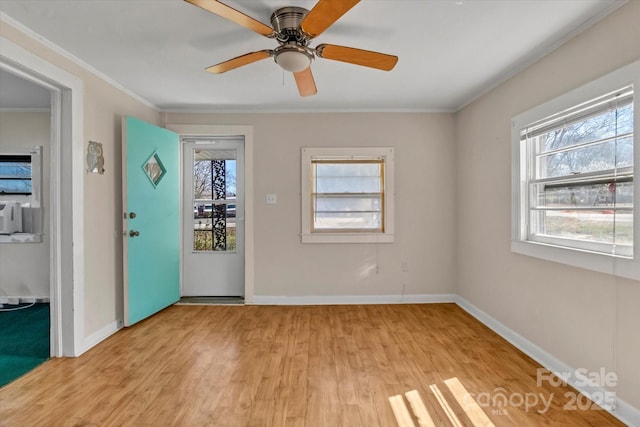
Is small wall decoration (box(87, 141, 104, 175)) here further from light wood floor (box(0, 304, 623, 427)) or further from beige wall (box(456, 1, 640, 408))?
beige wall (box(456, 1, 640, 408))

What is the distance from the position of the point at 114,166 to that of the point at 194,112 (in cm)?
117

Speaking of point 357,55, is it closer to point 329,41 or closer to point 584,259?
point 329,41

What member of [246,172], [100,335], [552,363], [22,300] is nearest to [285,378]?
[100,335]

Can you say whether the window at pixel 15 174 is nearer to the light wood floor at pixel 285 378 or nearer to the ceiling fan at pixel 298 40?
the light wood floor at pixel 285 378

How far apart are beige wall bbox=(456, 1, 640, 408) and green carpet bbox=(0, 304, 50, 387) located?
154 inches

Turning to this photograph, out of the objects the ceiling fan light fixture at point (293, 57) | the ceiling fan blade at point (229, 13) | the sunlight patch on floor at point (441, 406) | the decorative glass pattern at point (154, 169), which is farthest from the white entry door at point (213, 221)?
the sunlight patch on floor at point (441, 406)

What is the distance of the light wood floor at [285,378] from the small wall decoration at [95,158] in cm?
156

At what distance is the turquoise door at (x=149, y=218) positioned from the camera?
2977 mm

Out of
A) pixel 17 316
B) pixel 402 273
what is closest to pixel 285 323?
pixel 402 273

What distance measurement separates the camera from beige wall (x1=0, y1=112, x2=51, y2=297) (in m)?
3.73

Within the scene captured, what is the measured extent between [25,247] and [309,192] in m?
3.65

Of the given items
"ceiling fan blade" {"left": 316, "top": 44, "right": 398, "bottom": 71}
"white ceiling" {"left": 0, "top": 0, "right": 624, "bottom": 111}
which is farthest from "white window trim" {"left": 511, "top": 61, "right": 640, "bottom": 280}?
"ceiling fan blade" {"left": 316, "top": 44, "right": 398, "bottom": 71}

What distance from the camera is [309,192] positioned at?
369cm

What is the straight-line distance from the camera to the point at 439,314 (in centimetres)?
334
